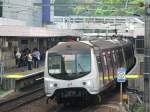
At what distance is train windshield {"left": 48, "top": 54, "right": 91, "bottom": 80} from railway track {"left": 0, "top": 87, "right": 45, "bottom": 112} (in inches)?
95.1

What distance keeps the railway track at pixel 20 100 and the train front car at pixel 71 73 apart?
204cm

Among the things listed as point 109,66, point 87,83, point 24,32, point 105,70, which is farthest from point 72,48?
point 24,32

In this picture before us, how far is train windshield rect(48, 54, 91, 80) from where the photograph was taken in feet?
69.5

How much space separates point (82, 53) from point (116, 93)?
630cm

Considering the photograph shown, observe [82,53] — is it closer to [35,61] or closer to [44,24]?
[35,61]

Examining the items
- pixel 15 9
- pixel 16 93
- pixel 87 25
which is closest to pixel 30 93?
pixel 16 93

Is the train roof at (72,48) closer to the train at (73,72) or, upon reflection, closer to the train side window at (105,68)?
the train at (73,72)

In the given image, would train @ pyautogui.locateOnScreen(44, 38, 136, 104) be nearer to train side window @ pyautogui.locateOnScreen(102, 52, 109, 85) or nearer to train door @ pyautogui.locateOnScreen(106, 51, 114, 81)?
train side window @ pyautogui.locateOnScreen(102, 52, 109, 85)

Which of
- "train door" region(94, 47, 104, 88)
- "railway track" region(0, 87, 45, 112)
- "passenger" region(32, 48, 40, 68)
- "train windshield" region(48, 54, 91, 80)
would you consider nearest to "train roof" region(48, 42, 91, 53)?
"train windshield" region(48, 54, 91, 80)

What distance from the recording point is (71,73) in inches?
833

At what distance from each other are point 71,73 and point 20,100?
460 cm

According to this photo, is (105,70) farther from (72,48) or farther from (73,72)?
(73,72)

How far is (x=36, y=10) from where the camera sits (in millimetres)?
58375

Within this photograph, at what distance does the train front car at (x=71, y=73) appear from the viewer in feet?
69.0
